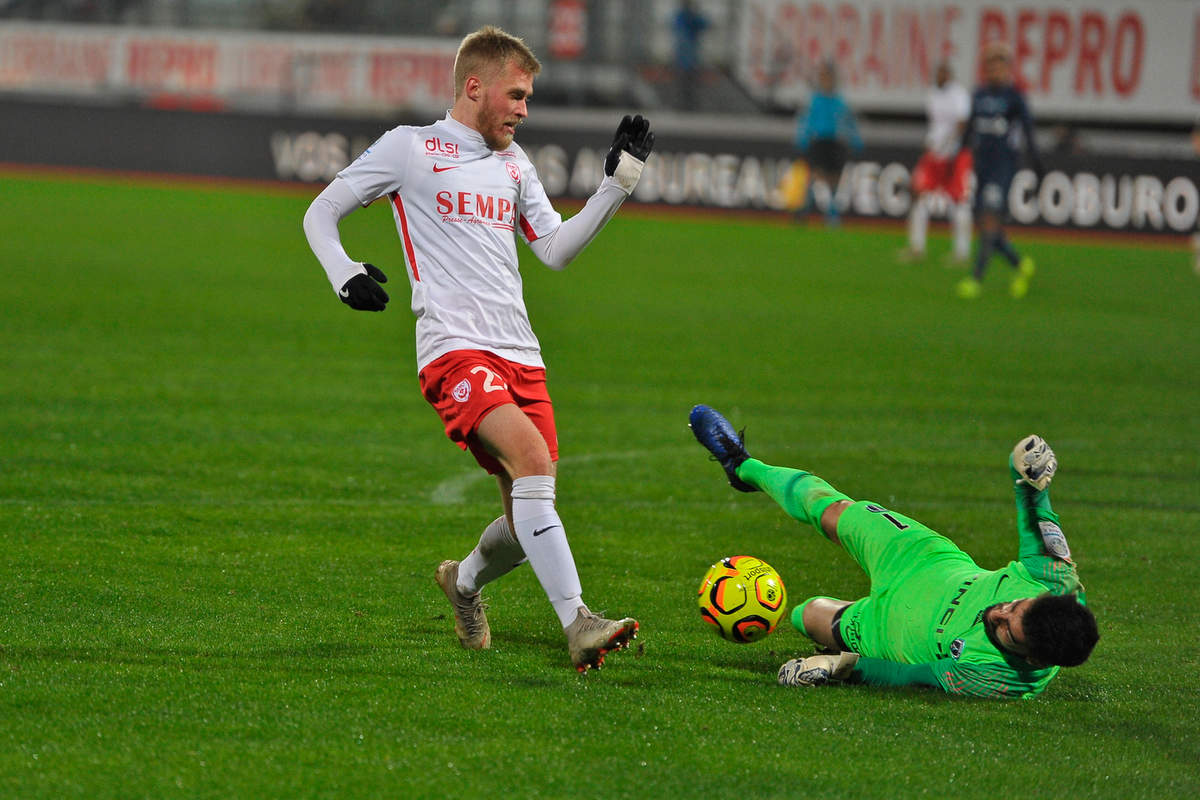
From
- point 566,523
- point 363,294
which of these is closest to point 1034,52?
point 566,523

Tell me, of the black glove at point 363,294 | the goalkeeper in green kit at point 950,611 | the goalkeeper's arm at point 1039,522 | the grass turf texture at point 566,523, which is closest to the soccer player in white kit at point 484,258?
the black glove at point 363,294

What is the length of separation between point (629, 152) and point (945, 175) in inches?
705

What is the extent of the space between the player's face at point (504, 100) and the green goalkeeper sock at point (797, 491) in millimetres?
1625

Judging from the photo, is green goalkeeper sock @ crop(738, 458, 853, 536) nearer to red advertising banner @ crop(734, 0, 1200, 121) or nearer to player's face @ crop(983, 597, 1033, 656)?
player's face @ crop(983, 597, 1033, 656)

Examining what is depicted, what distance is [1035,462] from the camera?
4836mm

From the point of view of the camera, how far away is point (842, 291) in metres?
18.3

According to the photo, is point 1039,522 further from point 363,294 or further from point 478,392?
point 363,294

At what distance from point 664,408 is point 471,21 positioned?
2556 cm

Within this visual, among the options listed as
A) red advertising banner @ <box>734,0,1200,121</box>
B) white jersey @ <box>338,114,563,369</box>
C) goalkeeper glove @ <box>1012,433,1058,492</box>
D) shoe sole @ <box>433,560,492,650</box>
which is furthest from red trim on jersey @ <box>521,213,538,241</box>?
red advertising banner @ <box>734,0,1200,121</box>

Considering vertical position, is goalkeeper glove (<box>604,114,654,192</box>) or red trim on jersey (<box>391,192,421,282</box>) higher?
goalkeeper glove (<box>604,114,654,192</box>)

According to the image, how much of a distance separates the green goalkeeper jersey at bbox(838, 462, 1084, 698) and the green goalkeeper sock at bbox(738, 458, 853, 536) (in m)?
0.25

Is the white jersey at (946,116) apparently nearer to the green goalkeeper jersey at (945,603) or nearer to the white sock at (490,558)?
the green goalkeeper jersey at (945,603)

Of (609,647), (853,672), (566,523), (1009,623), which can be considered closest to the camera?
(1009,623)

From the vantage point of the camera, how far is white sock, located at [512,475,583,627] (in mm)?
5090
